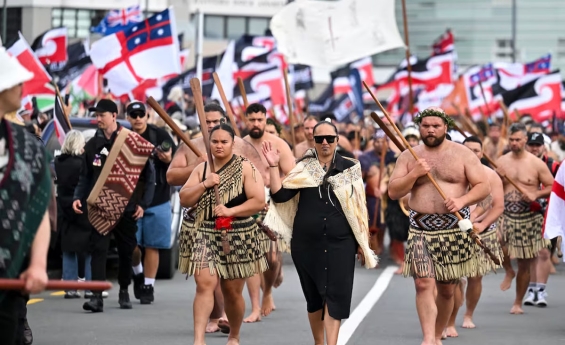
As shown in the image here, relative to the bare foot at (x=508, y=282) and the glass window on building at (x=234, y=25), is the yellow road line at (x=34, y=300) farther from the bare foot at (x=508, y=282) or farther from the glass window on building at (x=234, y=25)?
the glass window on building at (x=234, y=25)

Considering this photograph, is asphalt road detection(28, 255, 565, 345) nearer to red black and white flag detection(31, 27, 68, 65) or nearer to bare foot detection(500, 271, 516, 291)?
bare foot detection(500, 271, 516, 291)

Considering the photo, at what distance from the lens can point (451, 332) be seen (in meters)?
12.0

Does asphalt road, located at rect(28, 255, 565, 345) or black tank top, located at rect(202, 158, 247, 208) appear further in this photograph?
asphalt road, located at rect(28, 255, 565, 345)

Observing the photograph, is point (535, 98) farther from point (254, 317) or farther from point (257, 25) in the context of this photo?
point (257, 25)

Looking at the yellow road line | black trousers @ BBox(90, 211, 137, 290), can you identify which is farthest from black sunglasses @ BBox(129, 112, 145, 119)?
the yellow road line

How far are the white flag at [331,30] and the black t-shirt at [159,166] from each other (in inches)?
240

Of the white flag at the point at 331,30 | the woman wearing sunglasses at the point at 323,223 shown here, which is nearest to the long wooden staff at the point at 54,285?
the woman wearing sunglasses at the point at 323,223

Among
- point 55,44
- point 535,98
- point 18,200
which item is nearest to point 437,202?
point 18,200

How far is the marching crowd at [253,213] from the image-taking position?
6512mm

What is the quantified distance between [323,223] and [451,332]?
242 cm

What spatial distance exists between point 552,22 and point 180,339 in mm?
81123

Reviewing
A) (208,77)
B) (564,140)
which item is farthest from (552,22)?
(564,140)

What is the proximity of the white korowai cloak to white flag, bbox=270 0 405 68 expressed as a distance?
398 inches

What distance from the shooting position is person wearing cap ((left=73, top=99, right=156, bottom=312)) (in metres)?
13.0
